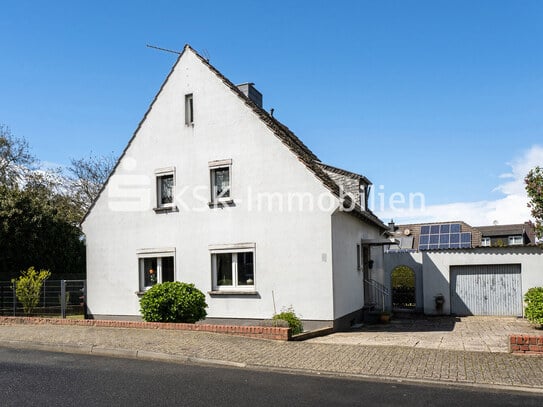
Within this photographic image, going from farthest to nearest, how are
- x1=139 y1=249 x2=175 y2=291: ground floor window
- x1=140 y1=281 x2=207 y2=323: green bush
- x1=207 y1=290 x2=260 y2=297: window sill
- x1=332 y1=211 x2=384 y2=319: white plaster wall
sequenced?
x1=139 y1=249 x2=175 y2=291: ground floor window < x1=207 y1=290 x2=260 y2=297: window sill < x1=332 y1=211 x2=384 y2=319: white plaster wall < x1=140 y1=281 x2=207 y2=323: green bush

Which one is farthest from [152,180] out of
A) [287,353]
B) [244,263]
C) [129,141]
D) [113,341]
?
[287,353]

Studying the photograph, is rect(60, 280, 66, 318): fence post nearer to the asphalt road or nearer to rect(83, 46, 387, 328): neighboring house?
rect(83, 46, 387, 328): neighboring house

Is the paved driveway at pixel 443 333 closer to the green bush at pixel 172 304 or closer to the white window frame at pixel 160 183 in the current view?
the green bush at pixel 172 304

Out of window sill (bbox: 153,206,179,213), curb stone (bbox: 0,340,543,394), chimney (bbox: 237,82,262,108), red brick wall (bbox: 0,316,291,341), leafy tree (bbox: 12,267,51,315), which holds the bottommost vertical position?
curb stone (bbox: 0,340,543,394)

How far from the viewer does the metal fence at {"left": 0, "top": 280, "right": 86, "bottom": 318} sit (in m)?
21.4

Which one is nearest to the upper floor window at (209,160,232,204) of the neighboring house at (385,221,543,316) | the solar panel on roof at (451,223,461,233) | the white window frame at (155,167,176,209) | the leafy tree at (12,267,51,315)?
the white window frame at (155,167,176,209)

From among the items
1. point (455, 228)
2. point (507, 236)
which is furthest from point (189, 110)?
point (507, 236)

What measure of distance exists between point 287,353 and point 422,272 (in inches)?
584

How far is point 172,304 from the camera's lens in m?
14.9

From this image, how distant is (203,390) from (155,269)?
11.8 meters

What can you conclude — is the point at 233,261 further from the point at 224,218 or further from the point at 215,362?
the point at 215,362

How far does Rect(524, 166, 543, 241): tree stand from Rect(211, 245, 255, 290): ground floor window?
8501 millimetres

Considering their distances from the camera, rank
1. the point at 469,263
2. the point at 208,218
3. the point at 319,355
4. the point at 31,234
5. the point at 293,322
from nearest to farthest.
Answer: the point at 319,355, the point at 293,322, the point at 208,218, the point at 469,263, the point at 31,234

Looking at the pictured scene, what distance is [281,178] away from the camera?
16.6 metres
